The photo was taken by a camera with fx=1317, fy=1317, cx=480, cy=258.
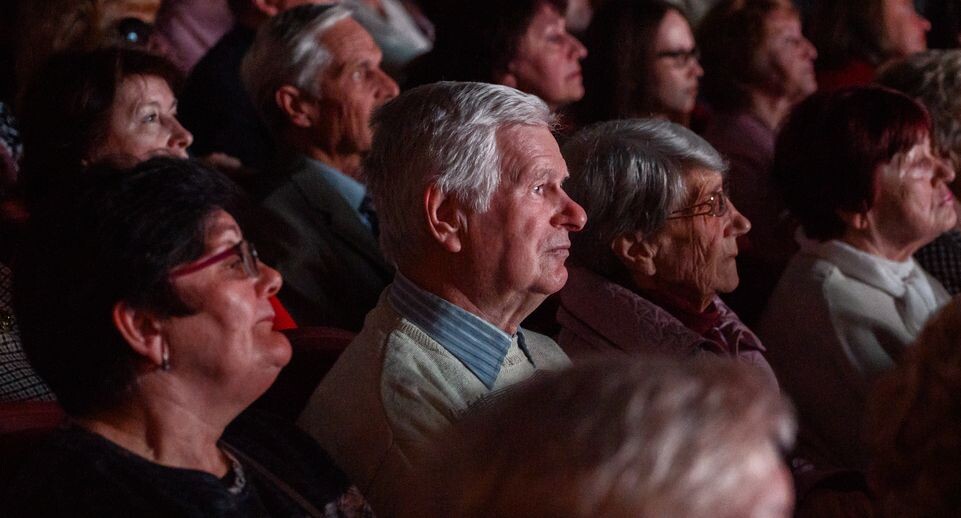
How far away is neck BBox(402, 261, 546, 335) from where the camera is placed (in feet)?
6.81

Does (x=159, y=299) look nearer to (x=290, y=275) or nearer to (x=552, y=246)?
(x=552, y=246)

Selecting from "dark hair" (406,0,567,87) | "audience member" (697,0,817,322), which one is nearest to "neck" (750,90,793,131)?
"audience member" (697,0,817,322)

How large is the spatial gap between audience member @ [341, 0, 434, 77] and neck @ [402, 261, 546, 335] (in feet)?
6.51

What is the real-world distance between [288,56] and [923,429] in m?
2.19

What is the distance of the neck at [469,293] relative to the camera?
6.81 feet

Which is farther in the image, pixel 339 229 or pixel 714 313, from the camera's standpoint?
pixel 339 229

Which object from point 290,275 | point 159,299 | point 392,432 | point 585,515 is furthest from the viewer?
point 290,275

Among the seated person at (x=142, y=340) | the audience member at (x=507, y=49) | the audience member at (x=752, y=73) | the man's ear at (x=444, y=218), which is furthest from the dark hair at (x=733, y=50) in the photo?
the seated person at (x=142, y=340)

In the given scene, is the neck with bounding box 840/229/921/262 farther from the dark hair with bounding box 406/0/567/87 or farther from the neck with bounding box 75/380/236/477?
the neck with bounding box 75/380/236/477

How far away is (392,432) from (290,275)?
3.56 ft

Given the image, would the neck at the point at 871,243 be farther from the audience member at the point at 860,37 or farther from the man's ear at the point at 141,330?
the man's ear at the point at 141,330

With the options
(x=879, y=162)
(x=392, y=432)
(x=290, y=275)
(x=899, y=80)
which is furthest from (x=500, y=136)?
(x=899, y=80)

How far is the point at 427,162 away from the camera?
2.05 metres

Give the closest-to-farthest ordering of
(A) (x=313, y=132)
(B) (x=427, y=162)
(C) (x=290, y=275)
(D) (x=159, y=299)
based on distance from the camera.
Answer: (D) (x=159, y=299) → (B) (x=427, y=162) → (C) (x=290, y=275) → (A) (x=313, y=132)
